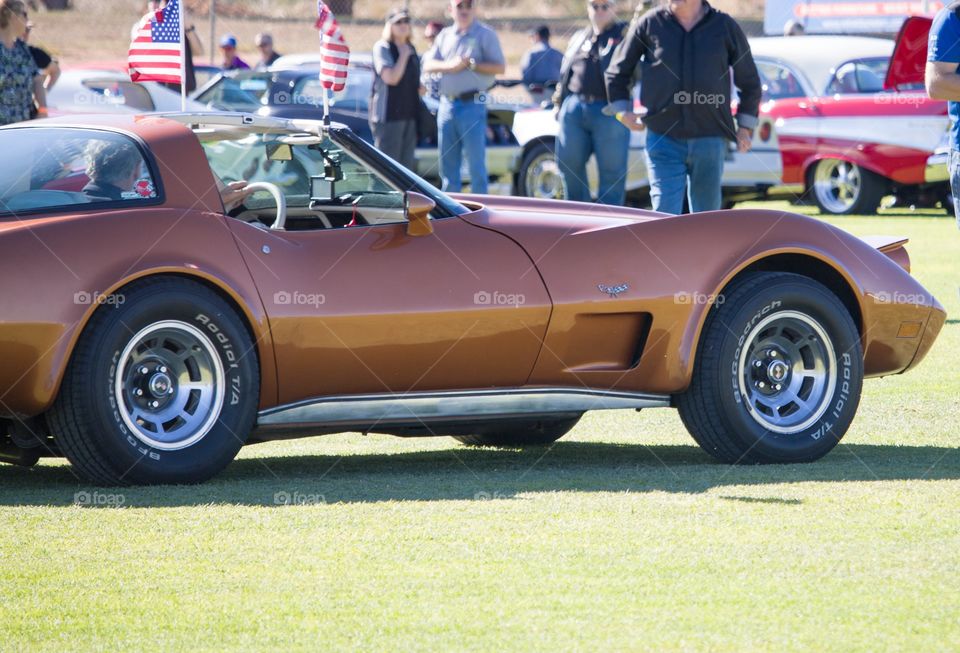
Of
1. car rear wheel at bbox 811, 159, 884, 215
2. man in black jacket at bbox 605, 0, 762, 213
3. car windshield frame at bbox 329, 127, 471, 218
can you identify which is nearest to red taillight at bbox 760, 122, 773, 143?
car rear wheel at bbox 811, 159, 884, 215

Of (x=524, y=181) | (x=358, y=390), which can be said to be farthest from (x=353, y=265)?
(x=524, y=181)

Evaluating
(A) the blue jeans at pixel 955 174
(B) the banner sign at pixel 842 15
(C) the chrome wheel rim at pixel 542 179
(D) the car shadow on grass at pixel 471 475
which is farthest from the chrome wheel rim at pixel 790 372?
(B) the banner sign at pixel 842 15

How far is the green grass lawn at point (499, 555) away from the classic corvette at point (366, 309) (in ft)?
0.79

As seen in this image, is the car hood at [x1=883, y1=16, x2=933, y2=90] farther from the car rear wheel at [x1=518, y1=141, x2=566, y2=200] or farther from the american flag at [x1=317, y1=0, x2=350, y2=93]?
the car rear wheel at [x1=518, y1=141, x2=566, y2=200]

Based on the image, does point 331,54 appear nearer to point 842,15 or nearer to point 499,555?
point 499,555

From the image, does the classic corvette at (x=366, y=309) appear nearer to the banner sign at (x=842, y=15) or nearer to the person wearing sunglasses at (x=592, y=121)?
the person wearing sunglasses at (x=592, y=121)

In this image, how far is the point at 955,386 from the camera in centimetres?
782

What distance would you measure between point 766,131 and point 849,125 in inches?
34.0

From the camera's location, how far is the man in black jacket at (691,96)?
8.99m

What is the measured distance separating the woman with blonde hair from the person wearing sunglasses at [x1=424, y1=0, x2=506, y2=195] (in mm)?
4639

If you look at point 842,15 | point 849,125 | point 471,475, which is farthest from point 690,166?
point 842,15

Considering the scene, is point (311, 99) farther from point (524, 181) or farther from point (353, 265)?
point (353, 265)

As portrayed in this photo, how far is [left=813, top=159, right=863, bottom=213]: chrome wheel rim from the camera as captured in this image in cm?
1703

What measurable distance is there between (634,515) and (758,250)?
1.49m
